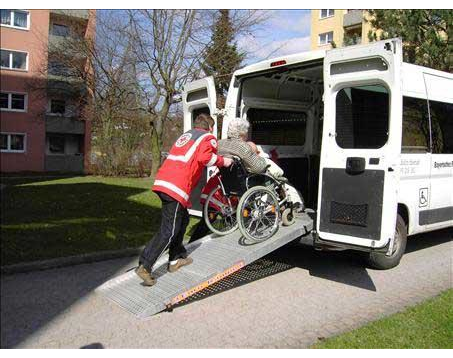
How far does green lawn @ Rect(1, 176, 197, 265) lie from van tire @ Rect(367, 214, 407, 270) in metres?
3.29

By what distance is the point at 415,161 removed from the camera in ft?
20.2

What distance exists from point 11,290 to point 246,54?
1708cm

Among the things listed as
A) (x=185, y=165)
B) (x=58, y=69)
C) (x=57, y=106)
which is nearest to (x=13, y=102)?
(x=57, y=106)

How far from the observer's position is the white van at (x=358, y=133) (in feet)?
16.4

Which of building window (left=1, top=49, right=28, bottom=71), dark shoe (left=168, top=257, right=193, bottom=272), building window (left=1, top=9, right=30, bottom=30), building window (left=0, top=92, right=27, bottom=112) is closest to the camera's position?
dark shoe (left=168, top=257, right=193, bottom=272)

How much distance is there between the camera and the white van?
498cm

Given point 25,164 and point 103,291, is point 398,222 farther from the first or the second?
point 25,164

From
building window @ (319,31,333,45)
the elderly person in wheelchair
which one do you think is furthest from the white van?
building window @ (319,31,333,45)

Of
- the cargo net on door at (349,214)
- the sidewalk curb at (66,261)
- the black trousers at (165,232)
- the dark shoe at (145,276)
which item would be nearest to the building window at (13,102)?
the sidewalk curb at (66,261)

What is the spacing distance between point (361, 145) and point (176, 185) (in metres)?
2.15

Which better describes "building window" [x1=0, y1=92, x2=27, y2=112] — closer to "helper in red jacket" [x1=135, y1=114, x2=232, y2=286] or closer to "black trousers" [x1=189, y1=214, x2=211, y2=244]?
"black trousers" [x1=189, y1=214, x2=211, y2=244]

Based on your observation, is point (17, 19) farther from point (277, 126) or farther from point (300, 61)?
point (300, 61)

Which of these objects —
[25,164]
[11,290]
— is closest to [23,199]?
[11,290]

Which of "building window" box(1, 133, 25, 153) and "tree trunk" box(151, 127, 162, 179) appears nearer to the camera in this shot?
"tree trunk" box(151, 127, 162, 179)
